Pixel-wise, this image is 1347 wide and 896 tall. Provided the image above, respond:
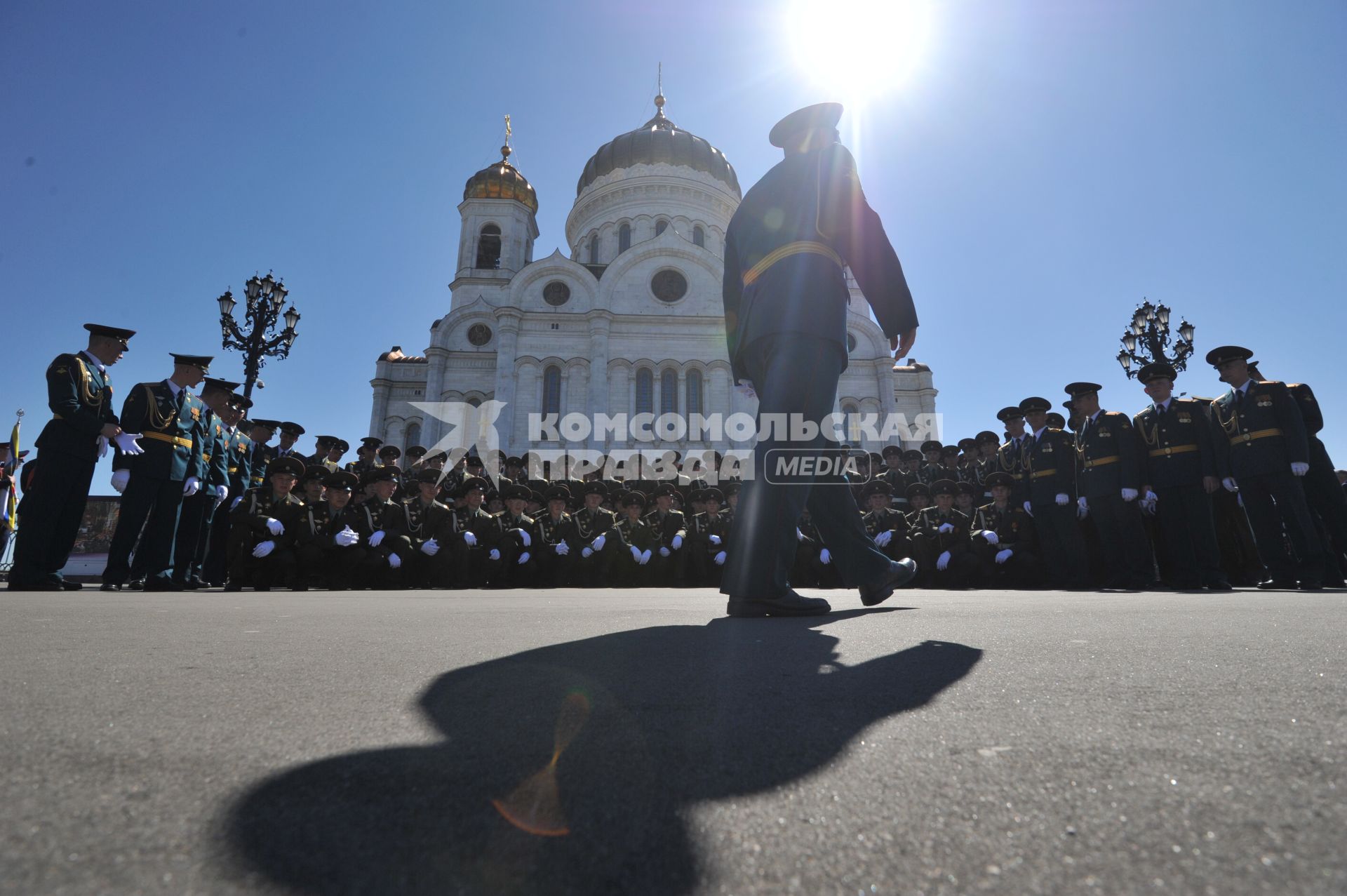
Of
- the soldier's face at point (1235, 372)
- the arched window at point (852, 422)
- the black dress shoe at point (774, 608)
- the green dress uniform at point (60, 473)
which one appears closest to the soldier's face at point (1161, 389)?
the soldier's face at point (1235, 372)

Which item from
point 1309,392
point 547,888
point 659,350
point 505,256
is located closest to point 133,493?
point 547,888

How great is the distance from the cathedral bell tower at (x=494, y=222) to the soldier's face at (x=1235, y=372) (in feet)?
102

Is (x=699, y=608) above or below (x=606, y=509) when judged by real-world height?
below

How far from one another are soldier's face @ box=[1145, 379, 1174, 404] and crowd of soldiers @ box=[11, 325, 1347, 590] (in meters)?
0.02

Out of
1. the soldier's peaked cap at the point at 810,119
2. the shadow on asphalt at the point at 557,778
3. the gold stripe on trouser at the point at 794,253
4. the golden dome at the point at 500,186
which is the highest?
the golden dome at the point at 500,186

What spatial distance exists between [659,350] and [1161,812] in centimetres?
2738

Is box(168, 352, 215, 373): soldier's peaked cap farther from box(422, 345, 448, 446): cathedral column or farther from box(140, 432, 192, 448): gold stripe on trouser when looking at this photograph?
box(422, 345, 448, 446): cathedral column

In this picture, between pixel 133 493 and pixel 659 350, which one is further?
pixel 659 350

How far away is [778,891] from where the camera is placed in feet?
1.62

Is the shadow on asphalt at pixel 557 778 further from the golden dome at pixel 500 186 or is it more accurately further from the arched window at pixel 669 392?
the golden dome at pixel 500 186

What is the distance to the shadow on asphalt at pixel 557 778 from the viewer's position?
52 cm

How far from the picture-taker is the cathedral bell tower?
33688 millimetres

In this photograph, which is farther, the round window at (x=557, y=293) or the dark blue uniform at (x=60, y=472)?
the round window at (x=557, y=293)

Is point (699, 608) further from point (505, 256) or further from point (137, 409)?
point (505, 256)
